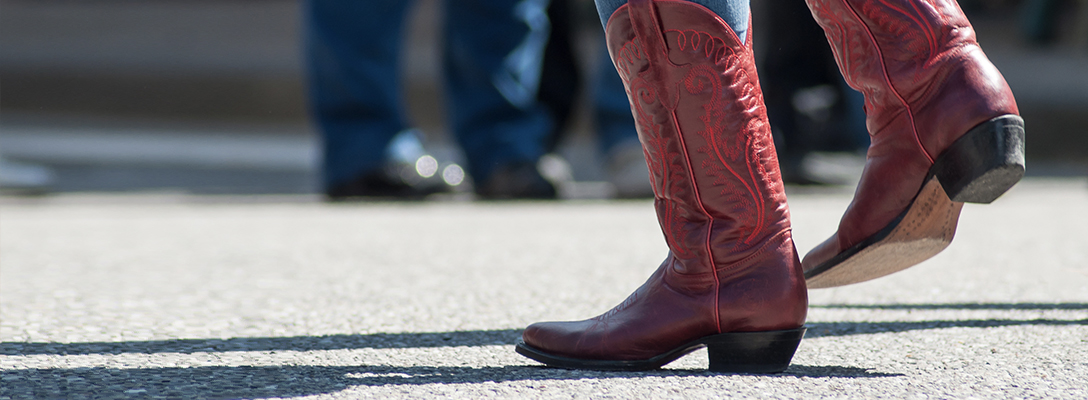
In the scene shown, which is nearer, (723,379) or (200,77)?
(723,379)

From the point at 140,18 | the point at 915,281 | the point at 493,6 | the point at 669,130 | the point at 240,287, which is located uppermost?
the point at 140,18

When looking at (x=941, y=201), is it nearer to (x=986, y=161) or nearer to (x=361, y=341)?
(x=986, y=161)

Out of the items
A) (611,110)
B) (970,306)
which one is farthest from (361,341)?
(611,110)

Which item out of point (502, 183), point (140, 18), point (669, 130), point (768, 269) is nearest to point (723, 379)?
point (768, 269)

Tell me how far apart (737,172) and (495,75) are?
7.27 ft

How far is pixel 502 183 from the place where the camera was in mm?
3164

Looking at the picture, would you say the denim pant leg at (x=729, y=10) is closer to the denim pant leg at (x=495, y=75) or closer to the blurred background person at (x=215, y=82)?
the denim pant leg at (x=495, y=75)

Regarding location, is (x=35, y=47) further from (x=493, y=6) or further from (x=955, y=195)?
(x=955, y=195)

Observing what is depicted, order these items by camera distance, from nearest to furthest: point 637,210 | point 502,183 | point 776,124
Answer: point 637,210 < point 502,183 < point 776,124

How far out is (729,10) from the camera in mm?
1041

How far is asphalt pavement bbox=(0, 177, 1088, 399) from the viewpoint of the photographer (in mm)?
1005

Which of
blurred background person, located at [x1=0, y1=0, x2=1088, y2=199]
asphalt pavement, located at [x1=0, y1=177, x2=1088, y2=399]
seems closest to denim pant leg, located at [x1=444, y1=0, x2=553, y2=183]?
asphalt pavement, located at [x1=0, y1=177, x2=1088, y2=399]

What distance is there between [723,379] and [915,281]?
0.77 m

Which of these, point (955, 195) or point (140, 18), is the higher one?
point (140, 18)
